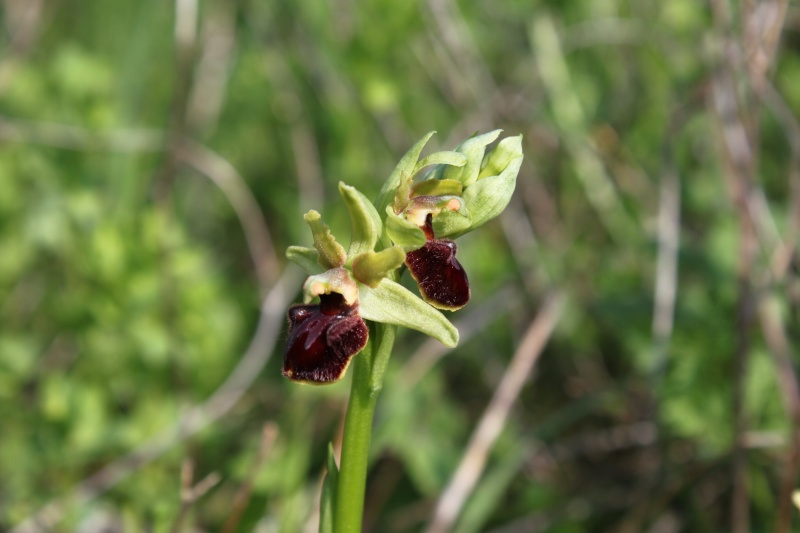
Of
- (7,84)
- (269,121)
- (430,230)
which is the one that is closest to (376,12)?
(269,121)

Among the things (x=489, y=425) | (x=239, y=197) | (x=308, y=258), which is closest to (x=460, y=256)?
(x=239, y=197)

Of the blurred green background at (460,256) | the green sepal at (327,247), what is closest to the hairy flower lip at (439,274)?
the green sepal at (327,247)

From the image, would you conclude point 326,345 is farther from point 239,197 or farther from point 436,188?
point 239,197

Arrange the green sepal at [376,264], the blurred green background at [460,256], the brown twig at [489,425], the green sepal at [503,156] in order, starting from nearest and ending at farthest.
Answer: the green sepal at [376,264] → the green sepal at [503,156] → the brown twig at [489,425] → the blurred green background at [460,256]

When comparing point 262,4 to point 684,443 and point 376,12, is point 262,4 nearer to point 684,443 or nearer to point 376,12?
point 376,12

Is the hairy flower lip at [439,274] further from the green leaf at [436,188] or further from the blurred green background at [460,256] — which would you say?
the blurred green background at [460,256]
